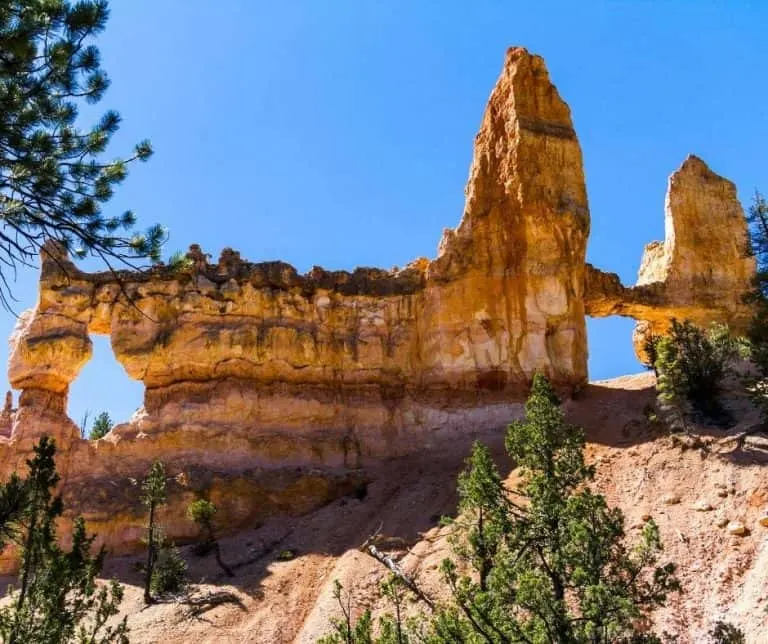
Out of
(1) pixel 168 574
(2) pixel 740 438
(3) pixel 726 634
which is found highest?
(2) pixel 740 438

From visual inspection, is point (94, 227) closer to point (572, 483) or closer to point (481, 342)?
point (572, 483)

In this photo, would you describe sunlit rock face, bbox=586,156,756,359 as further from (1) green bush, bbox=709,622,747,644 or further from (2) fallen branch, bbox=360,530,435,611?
(1) green bush, bbox=709,622,747,644

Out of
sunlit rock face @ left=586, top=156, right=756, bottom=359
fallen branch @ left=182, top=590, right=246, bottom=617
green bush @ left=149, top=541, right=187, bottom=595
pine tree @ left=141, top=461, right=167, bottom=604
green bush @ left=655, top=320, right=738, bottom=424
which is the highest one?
sunlit rock face @ left=586, top=156, right=756, bottom=359

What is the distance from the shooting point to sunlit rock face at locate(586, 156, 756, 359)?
123 feet

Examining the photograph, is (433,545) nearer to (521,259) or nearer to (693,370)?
(693,370)

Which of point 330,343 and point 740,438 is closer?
point 740,438

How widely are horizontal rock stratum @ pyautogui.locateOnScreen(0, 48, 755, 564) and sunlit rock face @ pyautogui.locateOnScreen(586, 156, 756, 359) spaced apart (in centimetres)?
224

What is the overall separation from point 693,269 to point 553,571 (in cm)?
2745

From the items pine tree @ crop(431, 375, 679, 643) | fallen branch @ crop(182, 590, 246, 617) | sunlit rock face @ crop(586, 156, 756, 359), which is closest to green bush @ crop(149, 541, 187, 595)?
fallen branch @ crop(182, 590, 246, 617)

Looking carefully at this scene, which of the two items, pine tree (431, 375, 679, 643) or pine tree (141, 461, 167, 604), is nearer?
pine tree (431, 375, 679, 643)

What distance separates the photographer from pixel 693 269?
39.0 metres

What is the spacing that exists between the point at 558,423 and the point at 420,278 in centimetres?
1764

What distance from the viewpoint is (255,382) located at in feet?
107

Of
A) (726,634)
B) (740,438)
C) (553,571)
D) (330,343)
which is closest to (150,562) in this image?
(330,343)
